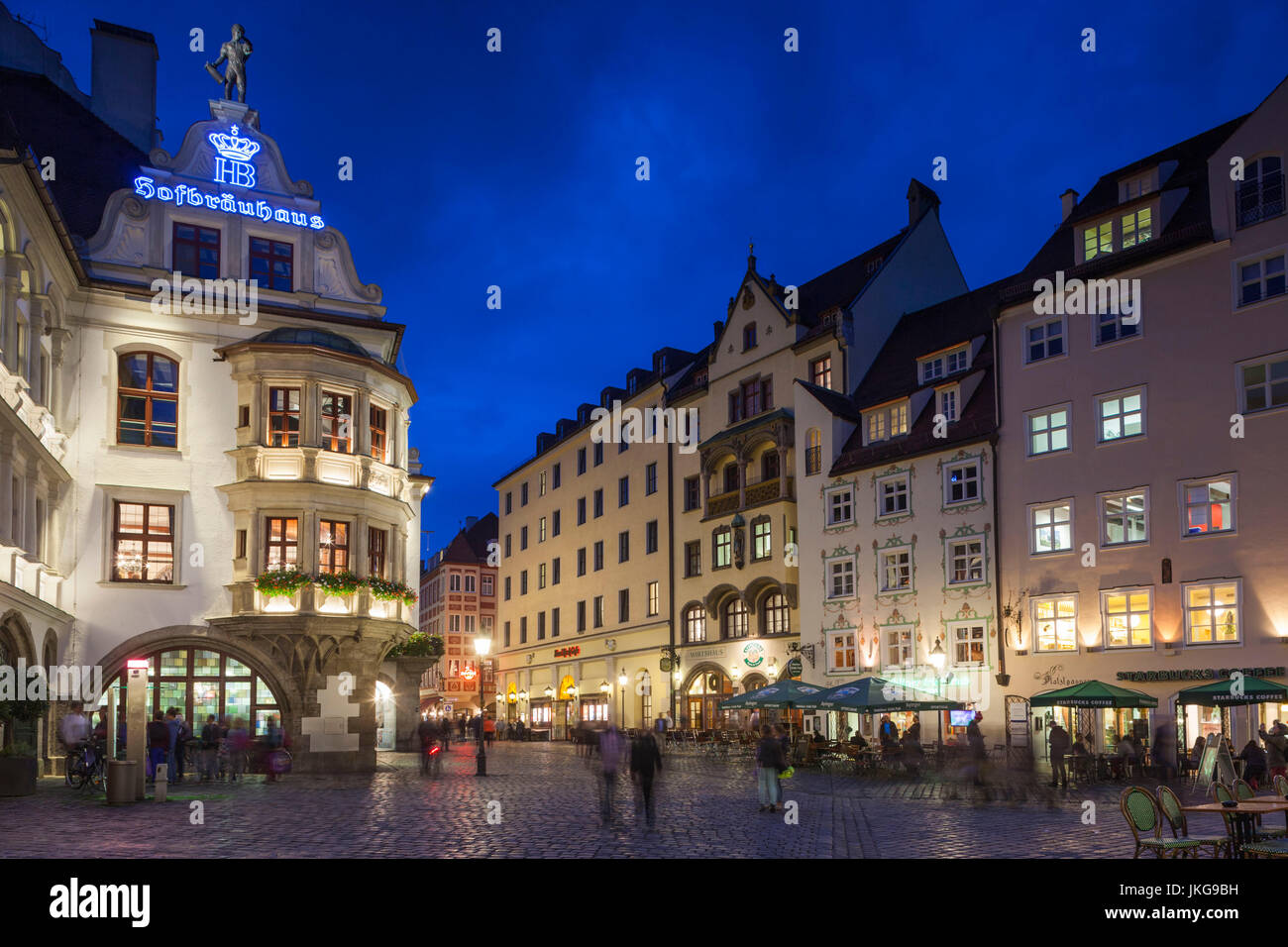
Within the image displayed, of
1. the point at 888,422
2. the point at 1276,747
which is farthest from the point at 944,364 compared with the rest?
the point at 1276,747

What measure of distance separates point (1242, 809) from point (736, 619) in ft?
127

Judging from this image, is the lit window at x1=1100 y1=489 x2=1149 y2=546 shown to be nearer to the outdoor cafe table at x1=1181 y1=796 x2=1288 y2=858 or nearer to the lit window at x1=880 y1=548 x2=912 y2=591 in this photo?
the lit window at x1=880 y1=548 x2=912 y2=591

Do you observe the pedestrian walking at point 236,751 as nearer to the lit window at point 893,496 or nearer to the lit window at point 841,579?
the lit window at point 841,579

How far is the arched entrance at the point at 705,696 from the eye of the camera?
168 ft

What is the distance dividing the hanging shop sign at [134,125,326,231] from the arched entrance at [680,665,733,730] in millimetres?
25705

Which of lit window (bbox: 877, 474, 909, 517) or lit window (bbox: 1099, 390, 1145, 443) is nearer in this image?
lit window (bbox: 1099, 390, 1145, 443)

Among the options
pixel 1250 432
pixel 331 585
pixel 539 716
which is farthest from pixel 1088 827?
pixel 539 716

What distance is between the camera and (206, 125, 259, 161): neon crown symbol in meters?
34.1

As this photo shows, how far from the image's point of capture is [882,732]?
120ft

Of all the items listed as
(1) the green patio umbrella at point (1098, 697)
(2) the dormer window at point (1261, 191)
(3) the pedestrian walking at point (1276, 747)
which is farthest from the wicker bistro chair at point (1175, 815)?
(2) the dormer window at point (1261, 191)

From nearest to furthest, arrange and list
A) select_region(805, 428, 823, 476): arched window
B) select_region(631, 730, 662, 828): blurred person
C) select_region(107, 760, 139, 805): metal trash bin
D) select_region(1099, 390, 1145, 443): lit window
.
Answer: select_region(631, 730, 662, 828): blurred person, select_region(107, 760, 139, 805): metal trash bin, select_region(1099, 390, 1145, 443): lit window, select_region(805, 428, 823, 476): arched window

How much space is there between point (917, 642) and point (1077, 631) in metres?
6.41

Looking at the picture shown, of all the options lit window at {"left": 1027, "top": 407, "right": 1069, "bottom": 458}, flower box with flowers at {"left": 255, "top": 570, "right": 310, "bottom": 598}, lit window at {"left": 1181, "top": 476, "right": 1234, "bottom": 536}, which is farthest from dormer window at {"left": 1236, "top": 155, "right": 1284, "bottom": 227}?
flower box with flowers at {"left": 255, "top": 570, "right": 310, "bottom": 598}

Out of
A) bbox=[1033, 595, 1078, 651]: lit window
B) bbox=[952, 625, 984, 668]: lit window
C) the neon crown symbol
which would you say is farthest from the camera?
bbox=[952, 625, 984, 668]: lit window
